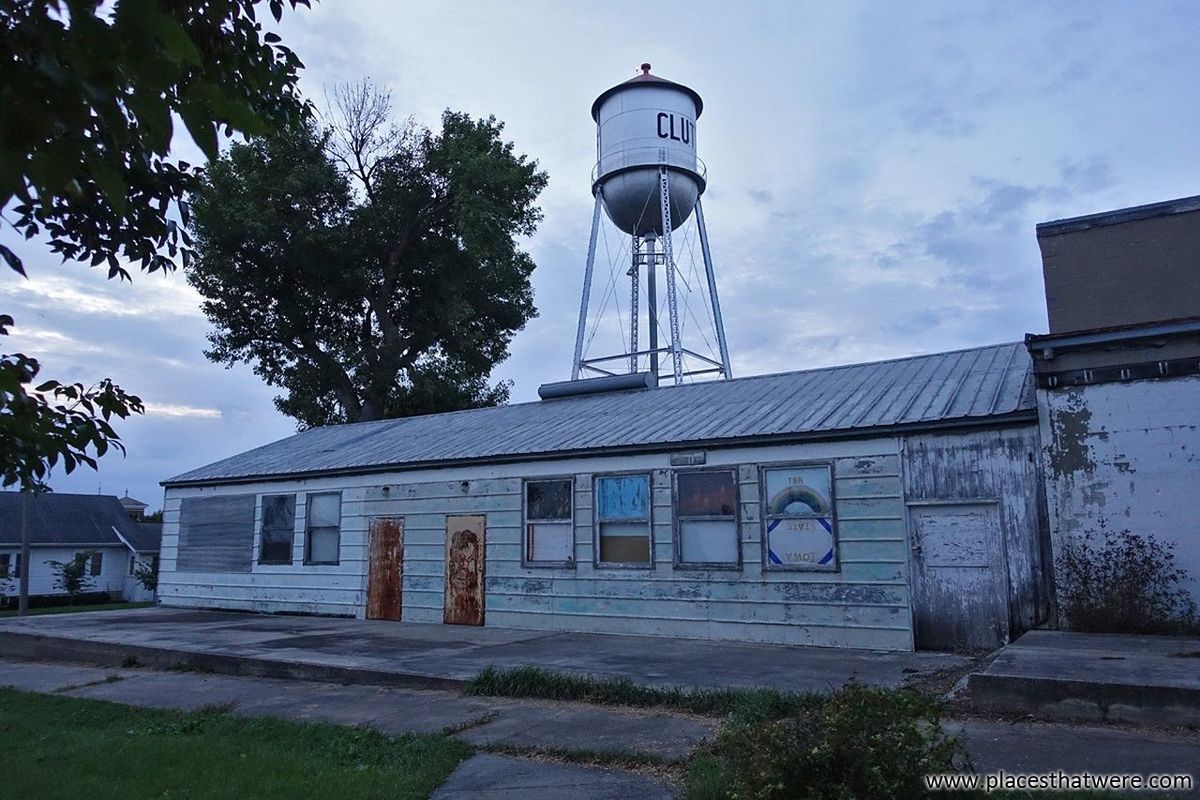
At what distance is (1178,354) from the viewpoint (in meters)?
10.3

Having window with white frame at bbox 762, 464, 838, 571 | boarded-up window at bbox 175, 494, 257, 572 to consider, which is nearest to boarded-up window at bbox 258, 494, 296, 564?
boarded-up window at bbox 175, 494, 257, 572

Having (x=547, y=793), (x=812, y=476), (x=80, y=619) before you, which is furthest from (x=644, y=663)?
(x=80, y=619)

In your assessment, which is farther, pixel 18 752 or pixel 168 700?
pixel 168 700

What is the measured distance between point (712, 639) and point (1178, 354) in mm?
7119

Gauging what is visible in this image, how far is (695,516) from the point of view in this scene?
43.4 feet

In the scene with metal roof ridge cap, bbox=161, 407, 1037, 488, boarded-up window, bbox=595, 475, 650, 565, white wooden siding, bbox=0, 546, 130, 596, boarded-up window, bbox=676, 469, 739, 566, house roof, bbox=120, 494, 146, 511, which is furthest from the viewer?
house roof, bbox=120, 494, 146, 511

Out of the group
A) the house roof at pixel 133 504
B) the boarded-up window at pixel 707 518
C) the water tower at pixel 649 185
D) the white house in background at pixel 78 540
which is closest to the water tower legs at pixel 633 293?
the water tower at pixel 649 185

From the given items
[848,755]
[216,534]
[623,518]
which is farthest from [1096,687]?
[216,534]

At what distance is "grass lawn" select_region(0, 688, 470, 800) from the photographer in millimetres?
5453

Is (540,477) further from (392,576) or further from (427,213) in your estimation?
(427,213)

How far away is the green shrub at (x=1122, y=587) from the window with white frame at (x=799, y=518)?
2902 millimetres

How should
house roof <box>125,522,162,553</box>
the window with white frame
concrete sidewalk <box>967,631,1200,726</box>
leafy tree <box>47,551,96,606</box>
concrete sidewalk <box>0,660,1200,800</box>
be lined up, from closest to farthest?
concrete sidewalk <box>0,660,1200,800</box> → concrete sidewalk <box>967,631,1200,726</box> → the window with white frame → leafy tree <box>47,551,96,606</box> → house roof <box>125,522,162,553</box>

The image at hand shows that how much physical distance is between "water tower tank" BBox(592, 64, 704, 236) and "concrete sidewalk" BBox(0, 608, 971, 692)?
13391 millimetres

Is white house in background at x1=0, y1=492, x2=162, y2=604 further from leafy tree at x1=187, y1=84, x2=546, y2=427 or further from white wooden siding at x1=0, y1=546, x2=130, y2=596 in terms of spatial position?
leafy tree at x1=187, y1=84, x2=546, y2=427
